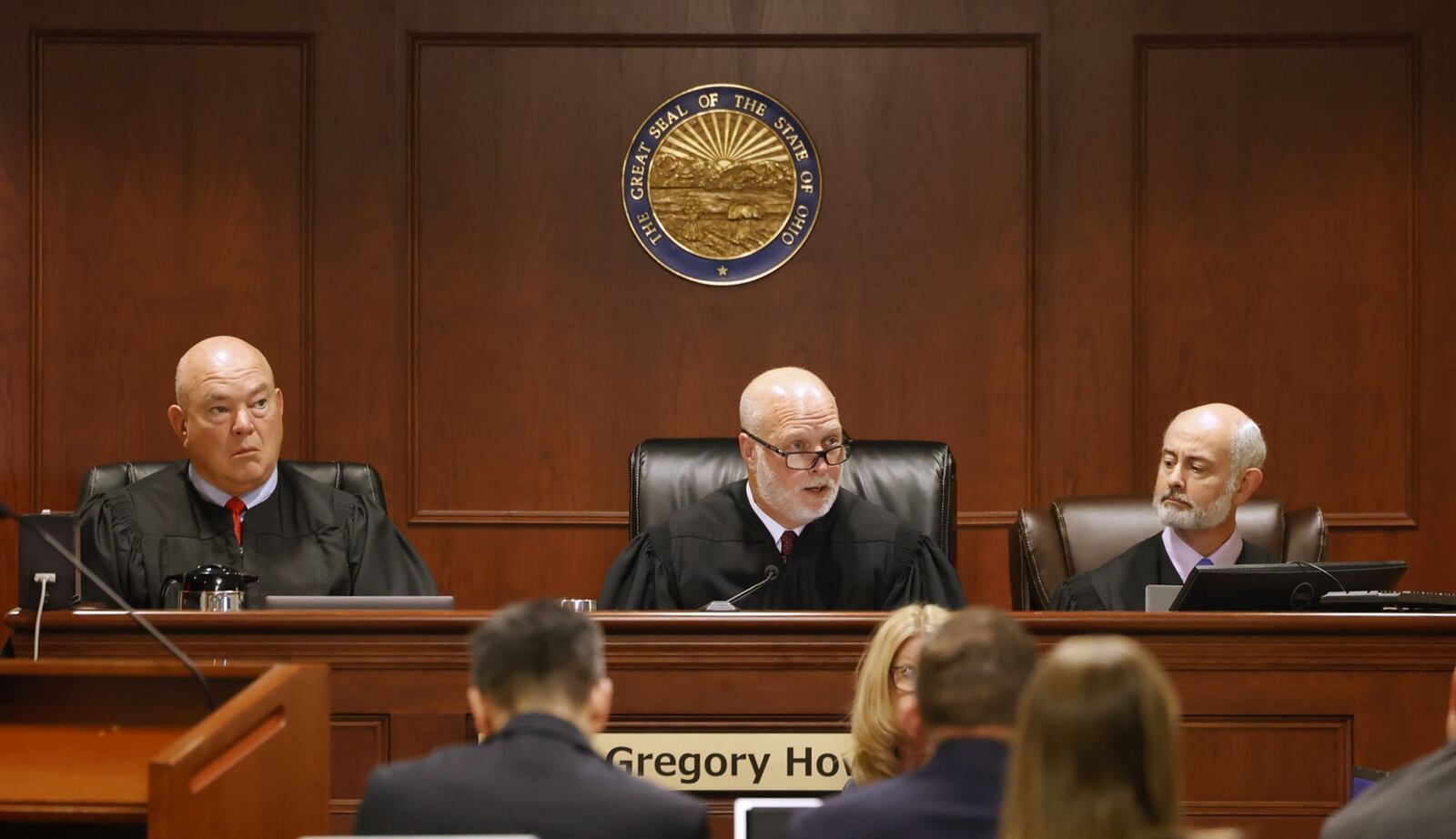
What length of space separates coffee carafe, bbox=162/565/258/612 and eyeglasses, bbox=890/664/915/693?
5.44 ft

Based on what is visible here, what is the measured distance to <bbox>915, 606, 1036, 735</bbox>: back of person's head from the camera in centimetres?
205

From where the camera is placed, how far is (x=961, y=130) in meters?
5.71

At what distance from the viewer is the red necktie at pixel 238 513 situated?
460 cm

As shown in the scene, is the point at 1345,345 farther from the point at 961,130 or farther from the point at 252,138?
the point at 252,138

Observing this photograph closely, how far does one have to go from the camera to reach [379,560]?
15.3 feet

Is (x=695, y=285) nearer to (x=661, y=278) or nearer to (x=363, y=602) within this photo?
(x=661, y=278)

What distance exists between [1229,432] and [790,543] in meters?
1.41

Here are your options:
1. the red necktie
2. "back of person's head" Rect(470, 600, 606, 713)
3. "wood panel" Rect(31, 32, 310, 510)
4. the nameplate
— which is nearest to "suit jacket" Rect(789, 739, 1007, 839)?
"back of person's head" Rect(470, 600, 606, 713)

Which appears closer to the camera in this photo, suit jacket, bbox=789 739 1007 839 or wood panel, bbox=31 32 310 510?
suit jacket, bbox=789 739 1007 839

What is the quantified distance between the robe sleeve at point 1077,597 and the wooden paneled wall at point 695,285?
108 cm

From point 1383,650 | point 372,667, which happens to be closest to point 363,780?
point 372,667

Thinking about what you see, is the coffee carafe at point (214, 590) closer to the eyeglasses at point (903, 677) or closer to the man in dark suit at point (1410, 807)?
the eyeglasses at point (903, 677)

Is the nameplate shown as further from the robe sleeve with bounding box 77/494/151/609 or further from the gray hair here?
the gray hair

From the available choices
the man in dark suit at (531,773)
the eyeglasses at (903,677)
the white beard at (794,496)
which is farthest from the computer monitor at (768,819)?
the white beard at (794,496)
